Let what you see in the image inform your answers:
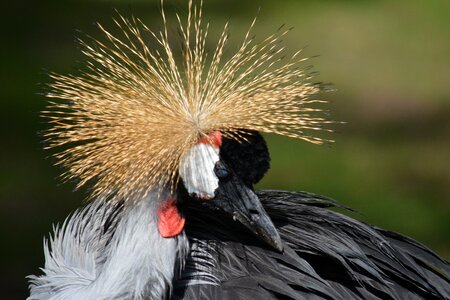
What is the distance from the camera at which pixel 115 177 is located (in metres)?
1.80

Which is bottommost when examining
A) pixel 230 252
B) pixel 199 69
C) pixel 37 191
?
pixel 37 191

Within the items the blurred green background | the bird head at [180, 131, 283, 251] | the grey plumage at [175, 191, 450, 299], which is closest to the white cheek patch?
the bird head at [180, 131, 283, 251]

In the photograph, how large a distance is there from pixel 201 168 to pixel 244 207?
101 mm

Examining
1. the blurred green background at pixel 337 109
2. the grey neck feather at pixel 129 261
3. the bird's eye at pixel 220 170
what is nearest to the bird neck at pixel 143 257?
the grey neck feather at pixel 129 261

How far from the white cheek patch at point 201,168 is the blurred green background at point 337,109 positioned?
3.34 ft

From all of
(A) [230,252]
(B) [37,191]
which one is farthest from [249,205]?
(B) [37,191]

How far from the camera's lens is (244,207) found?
1.74 meters

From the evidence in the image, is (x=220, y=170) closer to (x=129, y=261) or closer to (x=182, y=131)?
(x=182, y=131)

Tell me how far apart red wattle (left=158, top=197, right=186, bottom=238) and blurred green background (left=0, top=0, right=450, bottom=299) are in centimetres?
100

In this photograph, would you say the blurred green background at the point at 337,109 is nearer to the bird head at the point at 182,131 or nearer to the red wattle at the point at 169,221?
the bird head at the point at 182,131

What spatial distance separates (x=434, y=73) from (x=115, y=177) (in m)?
3.29

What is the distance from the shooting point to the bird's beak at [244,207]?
174 centimetres

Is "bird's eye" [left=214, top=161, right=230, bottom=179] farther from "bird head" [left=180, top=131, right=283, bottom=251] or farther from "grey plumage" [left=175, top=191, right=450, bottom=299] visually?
"grey plumage" [left=175, top=191, right=450, bottom=299]

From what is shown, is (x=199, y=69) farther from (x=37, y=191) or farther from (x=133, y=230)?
(x=37, y=191)
